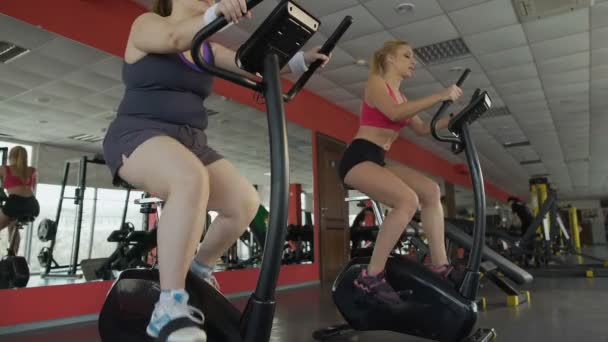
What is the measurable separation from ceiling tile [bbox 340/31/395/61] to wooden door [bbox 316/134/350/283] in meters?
1.49

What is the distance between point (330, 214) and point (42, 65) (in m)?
3.94

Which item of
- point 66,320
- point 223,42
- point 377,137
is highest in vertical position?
point 223,42

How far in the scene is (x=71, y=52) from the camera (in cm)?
319

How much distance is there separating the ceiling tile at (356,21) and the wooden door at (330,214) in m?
1.89

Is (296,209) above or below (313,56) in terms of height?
below

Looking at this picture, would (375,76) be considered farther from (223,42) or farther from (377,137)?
(223,42)

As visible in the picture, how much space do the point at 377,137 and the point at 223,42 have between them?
303 cm

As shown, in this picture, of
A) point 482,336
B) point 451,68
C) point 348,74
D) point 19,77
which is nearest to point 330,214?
point 348,74

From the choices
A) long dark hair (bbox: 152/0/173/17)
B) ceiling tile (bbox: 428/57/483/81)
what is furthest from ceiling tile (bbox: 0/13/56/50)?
ceiling tile (bbox: 428/57/483/81)

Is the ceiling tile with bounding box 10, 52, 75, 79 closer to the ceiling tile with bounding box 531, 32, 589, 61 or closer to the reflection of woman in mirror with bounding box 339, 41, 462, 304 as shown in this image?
the reflection of woman in mirror with bounding box 339, 41, 462, 304

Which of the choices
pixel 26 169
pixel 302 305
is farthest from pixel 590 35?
pixel 26 169

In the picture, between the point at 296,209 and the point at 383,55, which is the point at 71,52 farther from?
the point at 296,209

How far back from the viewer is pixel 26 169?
2.94 m

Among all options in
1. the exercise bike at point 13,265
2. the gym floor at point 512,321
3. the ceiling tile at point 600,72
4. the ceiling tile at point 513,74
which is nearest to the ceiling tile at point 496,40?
the ceiling tile at point 513,74
